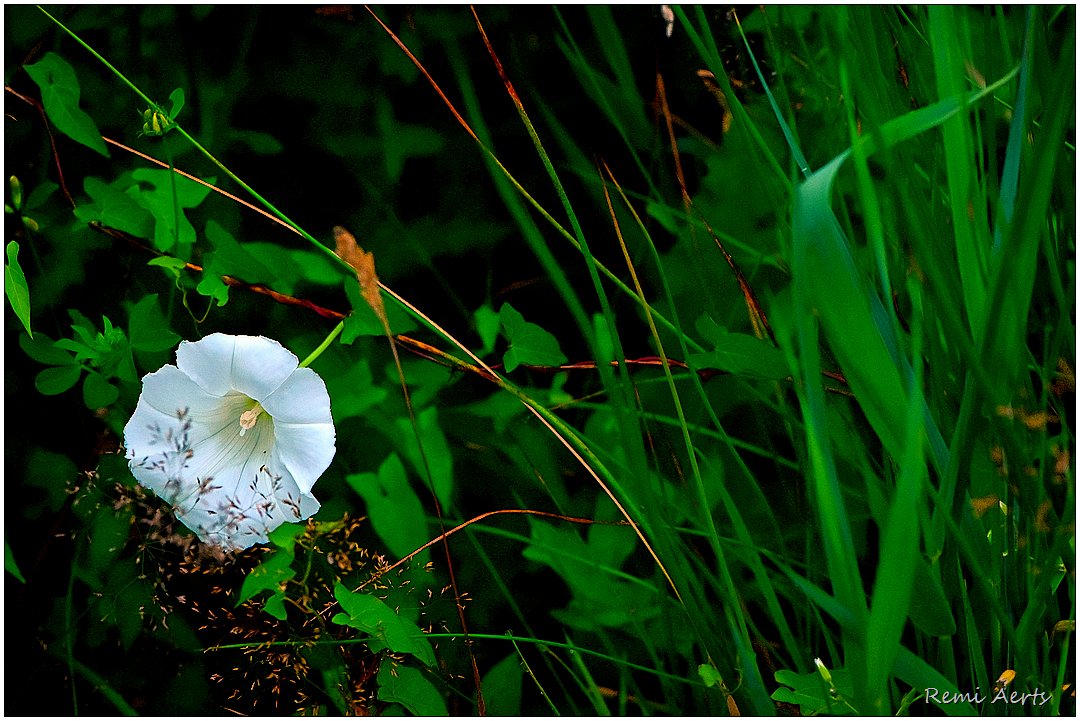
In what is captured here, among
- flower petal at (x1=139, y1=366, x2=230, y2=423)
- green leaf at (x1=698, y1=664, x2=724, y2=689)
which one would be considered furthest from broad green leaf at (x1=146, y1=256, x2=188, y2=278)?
green leaf at (x1=698, y1=664, x2=724, y2=689)

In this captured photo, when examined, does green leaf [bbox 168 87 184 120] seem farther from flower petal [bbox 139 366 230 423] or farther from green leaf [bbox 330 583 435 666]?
green leaf [bbox 330 583 435 666]

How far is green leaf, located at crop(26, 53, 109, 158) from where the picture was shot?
88cm

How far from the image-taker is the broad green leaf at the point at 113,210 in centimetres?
90

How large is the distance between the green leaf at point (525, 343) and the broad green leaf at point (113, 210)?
0.45 meters

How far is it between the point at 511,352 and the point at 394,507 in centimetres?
22

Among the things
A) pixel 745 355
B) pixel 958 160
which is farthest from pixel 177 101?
pixel 958 160

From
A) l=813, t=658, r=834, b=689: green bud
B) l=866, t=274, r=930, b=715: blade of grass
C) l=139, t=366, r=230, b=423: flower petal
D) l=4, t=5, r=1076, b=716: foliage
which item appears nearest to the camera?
l=866, t=274, r=930, b=715: blade of grass

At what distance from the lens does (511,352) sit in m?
0.88

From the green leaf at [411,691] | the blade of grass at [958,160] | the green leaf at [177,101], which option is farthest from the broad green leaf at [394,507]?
the blade of grass at [958,160]

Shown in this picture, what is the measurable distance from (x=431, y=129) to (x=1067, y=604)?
0.96 meters

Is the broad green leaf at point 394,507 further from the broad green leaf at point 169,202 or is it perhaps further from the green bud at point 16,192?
the green bud at point 16,192

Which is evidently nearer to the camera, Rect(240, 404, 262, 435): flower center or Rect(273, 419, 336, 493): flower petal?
Rect(273, 419, 336, 493): flower petal

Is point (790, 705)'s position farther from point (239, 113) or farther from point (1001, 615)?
point (239, 113)

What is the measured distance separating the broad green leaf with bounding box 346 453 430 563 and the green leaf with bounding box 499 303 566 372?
180mm
